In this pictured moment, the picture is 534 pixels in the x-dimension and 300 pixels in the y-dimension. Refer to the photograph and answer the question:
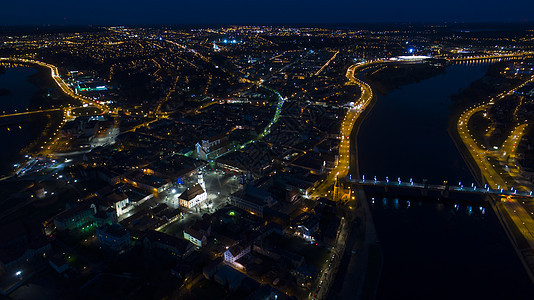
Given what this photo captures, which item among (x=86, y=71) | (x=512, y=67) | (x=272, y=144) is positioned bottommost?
(x=86, y=71)

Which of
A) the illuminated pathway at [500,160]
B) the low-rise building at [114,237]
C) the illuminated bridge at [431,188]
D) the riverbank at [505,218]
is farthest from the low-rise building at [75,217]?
the illuminated pathway at [500,160]

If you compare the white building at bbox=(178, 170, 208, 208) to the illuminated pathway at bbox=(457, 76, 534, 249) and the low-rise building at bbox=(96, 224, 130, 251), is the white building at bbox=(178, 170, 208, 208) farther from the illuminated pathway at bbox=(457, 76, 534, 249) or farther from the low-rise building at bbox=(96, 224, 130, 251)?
the illuminated pathway at bbox=(457, 76, 534, 249)

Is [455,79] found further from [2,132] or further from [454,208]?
[2,132]

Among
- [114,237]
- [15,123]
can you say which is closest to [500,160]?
[114,237]

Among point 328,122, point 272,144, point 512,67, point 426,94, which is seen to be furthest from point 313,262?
point 512,67

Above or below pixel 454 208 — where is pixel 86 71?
below

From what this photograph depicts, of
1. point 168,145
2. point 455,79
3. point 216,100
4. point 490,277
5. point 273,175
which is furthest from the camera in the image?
point 455,79

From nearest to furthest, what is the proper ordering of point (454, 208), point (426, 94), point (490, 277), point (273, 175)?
point (490, 277) → point (454, 208) → point (273, 175) → point (426, 94)

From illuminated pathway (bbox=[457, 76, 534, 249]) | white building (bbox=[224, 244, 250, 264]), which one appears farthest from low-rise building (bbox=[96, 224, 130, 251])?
illuminated pathway (bbox=[457, 76, 534, 249])
